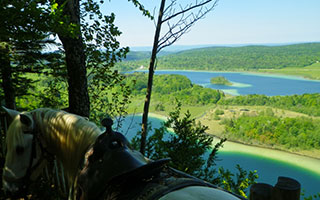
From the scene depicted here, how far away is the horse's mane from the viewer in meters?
2.01

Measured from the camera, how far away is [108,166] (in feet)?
5.12

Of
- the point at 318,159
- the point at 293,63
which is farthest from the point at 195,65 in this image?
the point at 318,159

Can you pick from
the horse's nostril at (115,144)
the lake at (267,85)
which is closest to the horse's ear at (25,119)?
the horse's nostril at (115,144)

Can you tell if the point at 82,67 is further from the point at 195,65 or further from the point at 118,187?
the point at 195,65

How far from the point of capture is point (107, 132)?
1717mm

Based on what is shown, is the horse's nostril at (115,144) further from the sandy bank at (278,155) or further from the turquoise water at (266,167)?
the sandy bank at (278,155)

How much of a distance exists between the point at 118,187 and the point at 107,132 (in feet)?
1.53

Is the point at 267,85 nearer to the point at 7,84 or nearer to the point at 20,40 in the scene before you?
the point at 7,84

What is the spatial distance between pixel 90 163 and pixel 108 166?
0.21 meters

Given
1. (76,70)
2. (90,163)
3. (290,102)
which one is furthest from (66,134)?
(290,102)

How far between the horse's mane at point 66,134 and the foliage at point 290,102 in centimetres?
5460

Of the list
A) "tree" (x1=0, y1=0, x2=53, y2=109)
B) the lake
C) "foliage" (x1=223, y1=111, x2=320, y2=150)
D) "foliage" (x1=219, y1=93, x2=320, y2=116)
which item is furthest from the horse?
the lake

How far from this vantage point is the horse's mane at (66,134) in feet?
6.61

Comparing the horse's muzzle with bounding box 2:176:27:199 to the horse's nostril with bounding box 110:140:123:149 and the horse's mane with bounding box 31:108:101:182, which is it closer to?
the horse's mane with bounding box 31:108:101:182
